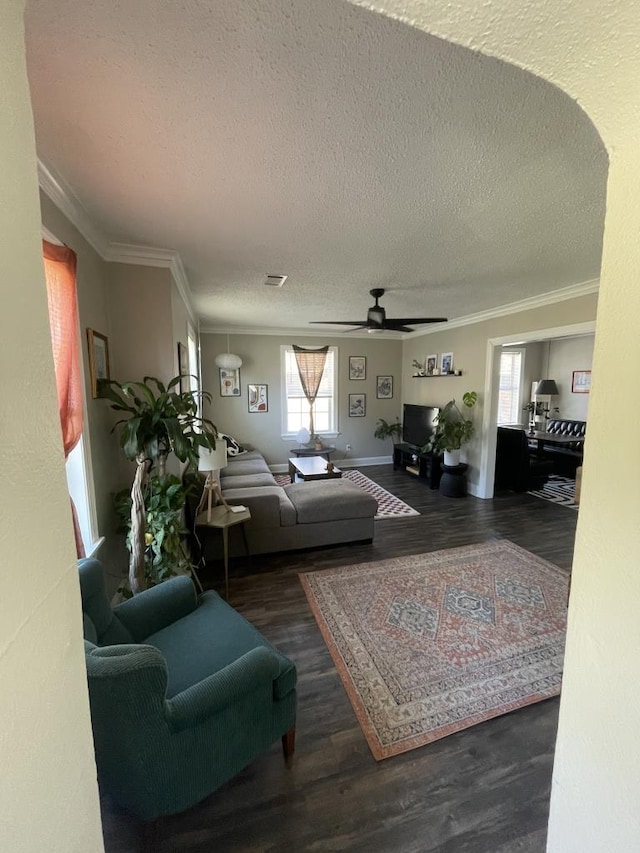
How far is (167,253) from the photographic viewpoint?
2549mm

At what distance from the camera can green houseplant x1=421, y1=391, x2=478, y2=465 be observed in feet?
16.4

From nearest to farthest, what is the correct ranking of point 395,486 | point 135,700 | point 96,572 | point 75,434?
1. point 135,700
2. point 96,572
3. point 75,434
4. point 395,486

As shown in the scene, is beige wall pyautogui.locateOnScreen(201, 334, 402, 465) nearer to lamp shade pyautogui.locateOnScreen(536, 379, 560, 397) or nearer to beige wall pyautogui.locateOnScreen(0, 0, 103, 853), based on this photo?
lamp shade pyautogui.locateOnScreen(536, 379, 560, 397)

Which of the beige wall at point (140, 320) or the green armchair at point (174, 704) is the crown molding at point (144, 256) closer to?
the beige wall at point (140, 320)

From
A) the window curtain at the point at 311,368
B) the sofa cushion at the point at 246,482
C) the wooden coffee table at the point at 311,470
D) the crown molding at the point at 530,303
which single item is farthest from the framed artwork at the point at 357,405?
the sofa cushion at the point at 246,482

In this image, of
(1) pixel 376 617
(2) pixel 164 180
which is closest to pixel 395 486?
(1) pixel 376 617

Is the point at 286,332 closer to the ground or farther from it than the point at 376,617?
farther from it

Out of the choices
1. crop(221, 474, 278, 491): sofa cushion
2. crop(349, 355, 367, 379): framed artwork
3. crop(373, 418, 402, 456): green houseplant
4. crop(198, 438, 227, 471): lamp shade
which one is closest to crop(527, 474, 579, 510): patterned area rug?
crop(373, 418, 402, 456): green houseplant

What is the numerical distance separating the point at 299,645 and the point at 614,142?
252 cm

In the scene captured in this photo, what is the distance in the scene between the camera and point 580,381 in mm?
6816

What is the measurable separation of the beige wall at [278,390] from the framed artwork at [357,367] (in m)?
0.07

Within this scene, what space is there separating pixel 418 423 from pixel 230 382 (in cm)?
326

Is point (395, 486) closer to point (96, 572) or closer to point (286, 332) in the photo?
point (286, 332)

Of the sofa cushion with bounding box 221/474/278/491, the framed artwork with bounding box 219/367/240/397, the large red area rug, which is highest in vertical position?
the framed artwork with bounding box 219/367/240/397
